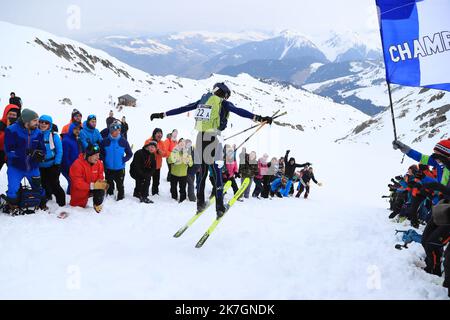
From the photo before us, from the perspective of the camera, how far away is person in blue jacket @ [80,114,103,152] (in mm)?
9070

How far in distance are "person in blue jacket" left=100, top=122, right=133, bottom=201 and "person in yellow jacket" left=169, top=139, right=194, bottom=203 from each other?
1701 mm

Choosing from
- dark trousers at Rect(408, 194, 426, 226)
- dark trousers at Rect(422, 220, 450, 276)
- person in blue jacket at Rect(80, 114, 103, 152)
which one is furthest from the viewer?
person in blue jacket at Rect(80, 114, 103, 152)

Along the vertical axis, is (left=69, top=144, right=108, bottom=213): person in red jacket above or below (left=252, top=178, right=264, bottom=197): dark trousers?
above

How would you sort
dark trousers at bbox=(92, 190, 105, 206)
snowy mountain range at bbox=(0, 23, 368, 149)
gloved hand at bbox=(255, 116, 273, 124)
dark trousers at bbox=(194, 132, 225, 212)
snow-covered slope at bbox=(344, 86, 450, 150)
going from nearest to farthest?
gloved hand at bbox=(255, 116, 273, 124) → dark trousers at bbox=(194, 132, 225, 212) → dark trousers at bbox=(92, 190, 105, 206) → snowy mountain range at bbox=(0, 23, 368, 149) → snow-covered slope at bbox=(344, 86, 450, 150)

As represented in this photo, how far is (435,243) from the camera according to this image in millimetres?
5527

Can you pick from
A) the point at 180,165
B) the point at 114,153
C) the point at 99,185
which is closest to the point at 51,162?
the point at 99,185

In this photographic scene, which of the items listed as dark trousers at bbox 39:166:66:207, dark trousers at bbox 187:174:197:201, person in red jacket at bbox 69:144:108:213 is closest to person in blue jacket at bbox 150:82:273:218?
person in red jacket at bbox 69:144:108:213

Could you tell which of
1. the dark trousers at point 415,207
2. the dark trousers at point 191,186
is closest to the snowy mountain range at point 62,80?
the dark trousers at point 191,186

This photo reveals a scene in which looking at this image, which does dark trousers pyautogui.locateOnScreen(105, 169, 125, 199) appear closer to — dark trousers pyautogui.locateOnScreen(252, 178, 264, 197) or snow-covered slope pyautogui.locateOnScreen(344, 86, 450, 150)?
dark trousers pyautogui.locateOnScreen(252, 178, 264, 197)

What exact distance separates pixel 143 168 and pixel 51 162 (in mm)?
2627

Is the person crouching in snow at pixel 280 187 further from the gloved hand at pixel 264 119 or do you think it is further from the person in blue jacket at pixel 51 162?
the person in blue jacket at pixel 51 162

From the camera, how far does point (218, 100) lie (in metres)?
6.82

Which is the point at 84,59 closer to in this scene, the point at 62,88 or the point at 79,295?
the point at 62,88

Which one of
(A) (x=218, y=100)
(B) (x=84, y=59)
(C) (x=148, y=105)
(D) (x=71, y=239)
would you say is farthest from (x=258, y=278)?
(B) (x=84, y=59)
